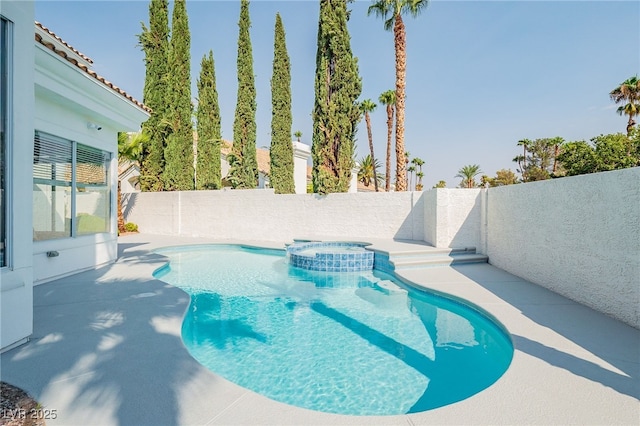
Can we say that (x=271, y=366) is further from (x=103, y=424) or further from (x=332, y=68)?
(x=332, y=68)

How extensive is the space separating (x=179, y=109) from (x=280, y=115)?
6.42 meters

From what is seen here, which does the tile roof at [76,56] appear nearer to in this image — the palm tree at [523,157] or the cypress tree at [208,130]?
the cypress tree at [208,130]

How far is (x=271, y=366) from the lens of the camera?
4.16 metres

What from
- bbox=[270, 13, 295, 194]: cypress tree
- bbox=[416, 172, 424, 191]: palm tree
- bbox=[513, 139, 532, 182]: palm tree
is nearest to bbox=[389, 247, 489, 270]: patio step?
bbox=[270, 13, 295, 194]: cypress tree

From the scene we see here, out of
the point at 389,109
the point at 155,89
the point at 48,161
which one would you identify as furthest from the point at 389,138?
the point at 48,161

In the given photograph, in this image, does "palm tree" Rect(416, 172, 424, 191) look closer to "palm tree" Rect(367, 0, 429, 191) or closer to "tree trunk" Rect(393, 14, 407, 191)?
"palm tree" Rect(367, 0, 429, 191)

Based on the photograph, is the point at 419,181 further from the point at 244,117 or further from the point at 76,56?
the point at 76,56

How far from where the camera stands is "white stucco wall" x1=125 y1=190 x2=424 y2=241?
43.6 ft

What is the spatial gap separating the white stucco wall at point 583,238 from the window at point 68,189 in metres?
10.7

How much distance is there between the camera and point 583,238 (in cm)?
543

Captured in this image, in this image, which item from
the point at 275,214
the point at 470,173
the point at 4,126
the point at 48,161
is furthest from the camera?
the point at 470,173

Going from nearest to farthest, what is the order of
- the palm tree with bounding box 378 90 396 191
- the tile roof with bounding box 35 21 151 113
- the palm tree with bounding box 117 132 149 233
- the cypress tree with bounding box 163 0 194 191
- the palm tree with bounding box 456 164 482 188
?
the tile roof with bounding box 35 21 151 113 < the palm tree with bounding box 117 132 149 233 < the cypress tree with bounding box 163 0 194 191 < the palm tree with bounding box 378 90 396 191 < the palm tree with bounding box 456 164 482 188

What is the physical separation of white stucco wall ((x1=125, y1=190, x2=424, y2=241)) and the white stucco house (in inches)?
289

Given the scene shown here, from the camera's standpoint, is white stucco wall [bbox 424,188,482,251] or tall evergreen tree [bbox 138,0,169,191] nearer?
white stucco wall [bbox 424,188,482,251]
